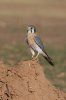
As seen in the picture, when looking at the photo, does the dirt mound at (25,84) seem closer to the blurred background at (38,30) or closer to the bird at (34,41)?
the bird at (34,41)

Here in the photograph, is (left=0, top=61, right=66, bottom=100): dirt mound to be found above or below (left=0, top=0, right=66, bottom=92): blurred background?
below

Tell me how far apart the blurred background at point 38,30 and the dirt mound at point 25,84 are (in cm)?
810

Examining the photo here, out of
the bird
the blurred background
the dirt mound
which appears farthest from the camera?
the blurred background

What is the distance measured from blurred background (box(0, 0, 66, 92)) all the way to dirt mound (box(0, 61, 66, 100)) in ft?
26.6

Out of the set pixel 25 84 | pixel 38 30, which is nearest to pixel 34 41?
pixel 25 84

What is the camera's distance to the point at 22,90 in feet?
37.1

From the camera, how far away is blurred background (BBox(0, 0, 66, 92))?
996 inches

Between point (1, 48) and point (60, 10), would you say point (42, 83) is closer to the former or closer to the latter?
point (1, 48)

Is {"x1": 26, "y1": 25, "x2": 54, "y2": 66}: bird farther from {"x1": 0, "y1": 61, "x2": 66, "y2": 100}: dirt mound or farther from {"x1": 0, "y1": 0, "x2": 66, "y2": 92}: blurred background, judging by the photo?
{"x1": 0, "y1": 0, "x2": 66, "y2": 92}: blurred background

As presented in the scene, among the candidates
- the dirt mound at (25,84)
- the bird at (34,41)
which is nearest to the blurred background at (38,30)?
the bird at (34,41)

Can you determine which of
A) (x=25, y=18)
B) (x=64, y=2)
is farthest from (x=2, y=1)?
(x=25, y=18)

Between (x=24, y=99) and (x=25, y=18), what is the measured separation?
114 ft

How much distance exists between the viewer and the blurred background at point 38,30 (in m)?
25.3

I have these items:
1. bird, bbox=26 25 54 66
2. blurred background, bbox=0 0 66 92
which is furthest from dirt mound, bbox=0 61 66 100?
blurred background, bbox=0 0 66 92
